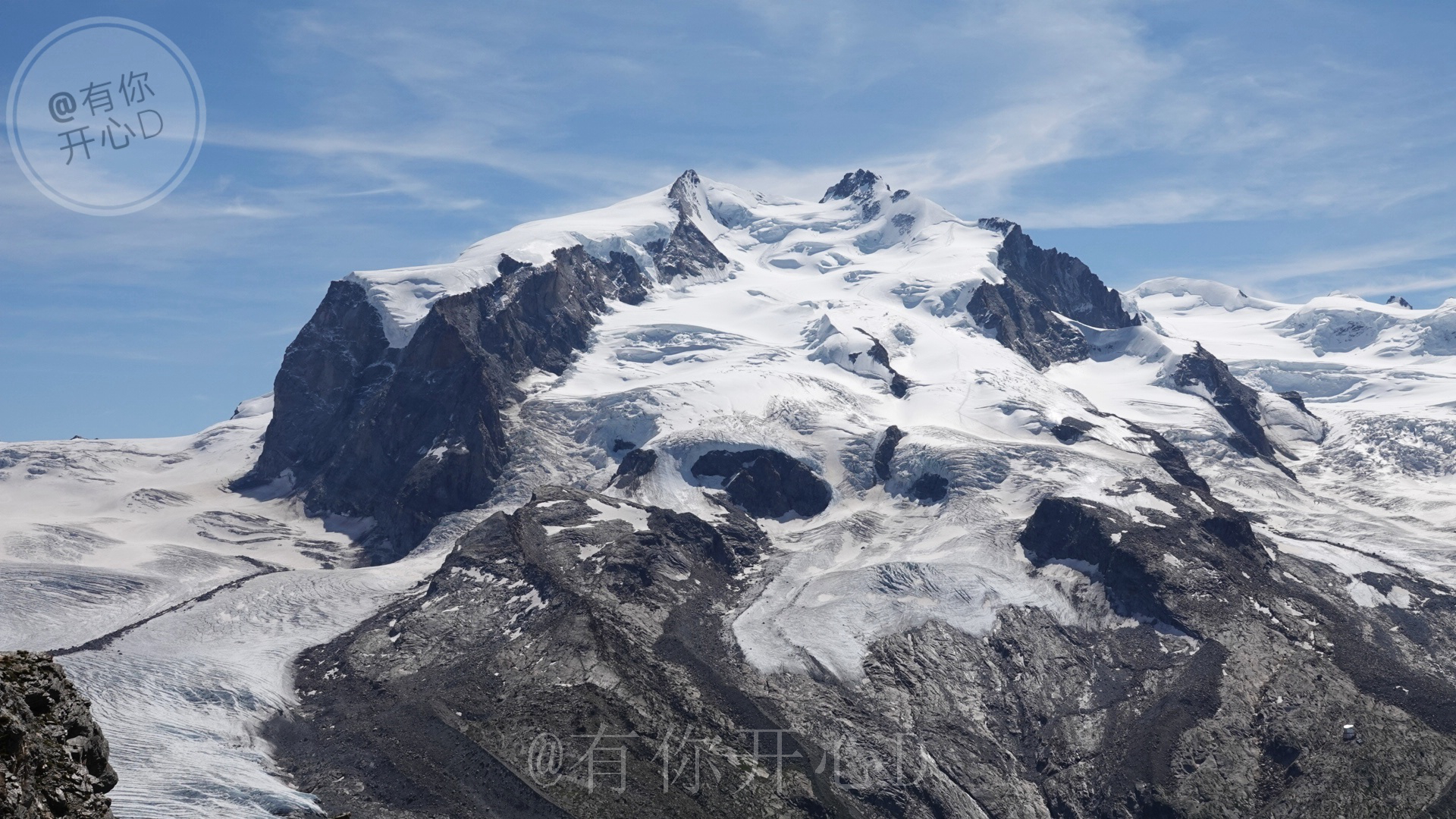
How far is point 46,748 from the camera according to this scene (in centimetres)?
4116

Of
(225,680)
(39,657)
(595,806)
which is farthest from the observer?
(225,680)

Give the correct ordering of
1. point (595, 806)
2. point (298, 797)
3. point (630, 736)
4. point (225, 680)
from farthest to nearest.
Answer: point (225, 680) < point (630, 736) < point (595, 806) < point (298, 797)

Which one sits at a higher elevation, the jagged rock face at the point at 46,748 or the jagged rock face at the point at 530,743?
the jagged rock face at the point at 46,748

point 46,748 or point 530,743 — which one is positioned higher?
point 46,748

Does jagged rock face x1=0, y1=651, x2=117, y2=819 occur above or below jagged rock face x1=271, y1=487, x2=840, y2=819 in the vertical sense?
above

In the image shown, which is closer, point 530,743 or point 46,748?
point 46,748

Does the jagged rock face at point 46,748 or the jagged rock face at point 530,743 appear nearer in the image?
the jagged rock face at point 46,748

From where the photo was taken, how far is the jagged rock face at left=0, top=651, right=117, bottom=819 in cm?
3825

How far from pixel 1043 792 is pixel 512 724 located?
2994 inches

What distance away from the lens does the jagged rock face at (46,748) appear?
125 feet

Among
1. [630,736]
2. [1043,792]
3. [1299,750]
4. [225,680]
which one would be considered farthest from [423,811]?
[1299,750]

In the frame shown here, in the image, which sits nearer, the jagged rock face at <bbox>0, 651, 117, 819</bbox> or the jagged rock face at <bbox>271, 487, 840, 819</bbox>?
the jagged rock face at <bbox>0, 651, 117, 819</bbox>

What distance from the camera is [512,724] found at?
180250 mm

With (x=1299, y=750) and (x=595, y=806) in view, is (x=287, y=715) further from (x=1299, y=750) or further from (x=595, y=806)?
(x=1299, y=750)
